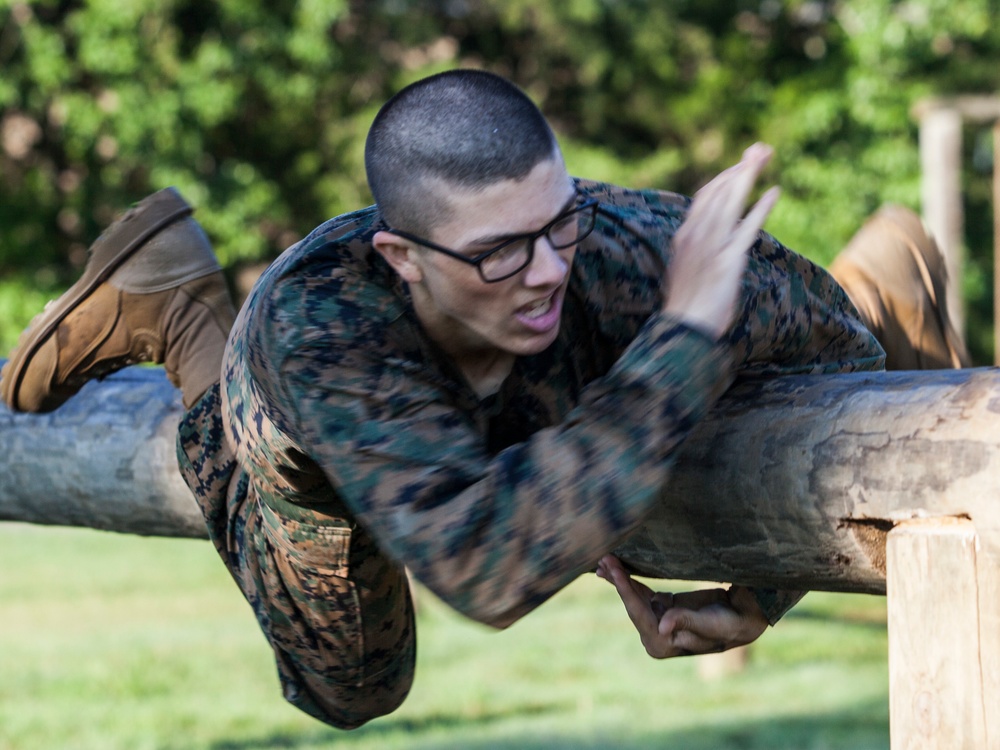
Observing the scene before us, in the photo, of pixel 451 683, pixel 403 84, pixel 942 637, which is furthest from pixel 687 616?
pixel 403 84

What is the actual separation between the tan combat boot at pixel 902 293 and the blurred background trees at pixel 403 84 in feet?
41.0

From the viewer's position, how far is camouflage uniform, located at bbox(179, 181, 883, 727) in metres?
1.57

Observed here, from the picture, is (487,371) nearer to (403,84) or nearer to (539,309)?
(539,309)

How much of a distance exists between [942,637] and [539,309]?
2.24 feet

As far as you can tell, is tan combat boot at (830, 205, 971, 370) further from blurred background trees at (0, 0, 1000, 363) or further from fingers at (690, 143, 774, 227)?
blurred background trees at (0, 0, 1000, 363)

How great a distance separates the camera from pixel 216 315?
298cm

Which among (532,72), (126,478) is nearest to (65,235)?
(532,72)

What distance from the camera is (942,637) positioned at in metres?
1.66

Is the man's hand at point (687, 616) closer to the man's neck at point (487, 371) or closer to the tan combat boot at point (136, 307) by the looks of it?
the man's neck at point (487, 371)

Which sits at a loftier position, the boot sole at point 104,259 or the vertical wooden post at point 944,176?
the boot sole at point 104,259

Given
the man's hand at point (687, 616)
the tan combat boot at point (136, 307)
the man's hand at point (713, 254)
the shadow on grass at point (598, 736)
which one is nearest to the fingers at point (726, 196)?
the man's hand at point (713, 254)

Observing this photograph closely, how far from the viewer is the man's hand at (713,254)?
1.63 meters

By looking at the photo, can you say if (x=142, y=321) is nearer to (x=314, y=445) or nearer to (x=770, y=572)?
(x=314, y=445)

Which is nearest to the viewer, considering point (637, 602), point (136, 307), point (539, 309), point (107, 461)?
point (539, 309)
